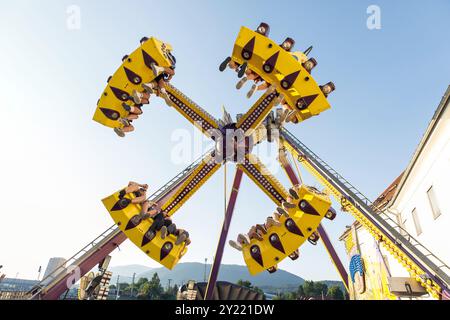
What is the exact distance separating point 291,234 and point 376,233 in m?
3.82

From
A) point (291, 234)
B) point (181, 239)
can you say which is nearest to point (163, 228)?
point (181, 239)

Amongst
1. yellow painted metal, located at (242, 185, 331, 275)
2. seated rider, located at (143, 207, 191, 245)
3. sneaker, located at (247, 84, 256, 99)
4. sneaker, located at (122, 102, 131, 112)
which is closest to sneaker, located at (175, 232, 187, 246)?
seated rider, located at (143, 207, 191, 245)

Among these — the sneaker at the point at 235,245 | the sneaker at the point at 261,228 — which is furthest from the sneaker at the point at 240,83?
the sneaker at the point at 235,245

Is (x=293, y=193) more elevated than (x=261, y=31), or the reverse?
(x=261, y=31)

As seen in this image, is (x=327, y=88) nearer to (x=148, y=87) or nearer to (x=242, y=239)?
(x=242, y=239)

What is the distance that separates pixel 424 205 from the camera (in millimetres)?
11180

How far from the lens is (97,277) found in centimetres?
970

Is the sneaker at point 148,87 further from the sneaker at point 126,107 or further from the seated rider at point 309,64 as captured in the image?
the seated rider at point 309,64

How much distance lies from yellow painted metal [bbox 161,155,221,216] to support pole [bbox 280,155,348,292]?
2979 mm

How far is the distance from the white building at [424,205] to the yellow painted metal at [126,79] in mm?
9528

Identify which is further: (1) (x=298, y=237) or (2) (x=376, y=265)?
(2) (x=376, y=265)
